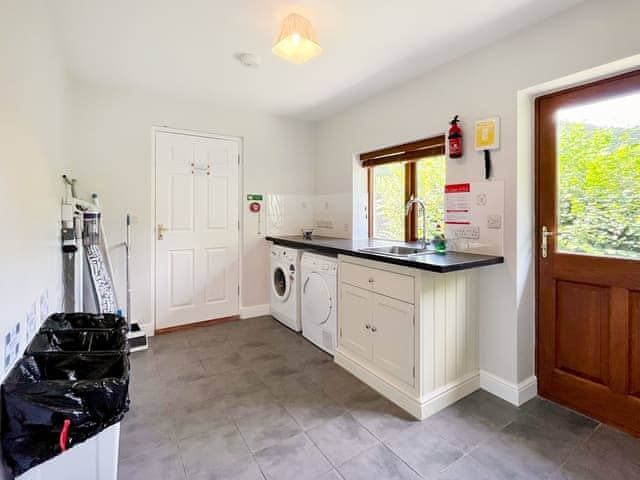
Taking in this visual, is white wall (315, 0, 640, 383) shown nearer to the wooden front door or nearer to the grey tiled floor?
the wooden front door

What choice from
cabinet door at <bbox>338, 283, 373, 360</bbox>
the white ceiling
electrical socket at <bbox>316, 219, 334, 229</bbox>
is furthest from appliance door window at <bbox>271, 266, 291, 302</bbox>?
the white ceiling

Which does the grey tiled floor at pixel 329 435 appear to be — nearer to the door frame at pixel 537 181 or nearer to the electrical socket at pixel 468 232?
the door frame at pixel 537 181

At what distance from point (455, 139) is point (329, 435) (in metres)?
2.07

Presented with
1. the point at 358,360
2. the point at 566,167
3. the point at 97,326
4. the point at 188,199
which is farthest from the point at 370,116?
the point at 97,326

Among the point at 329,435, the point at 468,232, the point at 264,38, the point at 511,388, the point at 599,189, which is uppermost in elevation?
the point at 264,38

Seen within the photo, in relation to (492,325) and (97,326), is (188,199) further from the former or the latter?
(492,325)

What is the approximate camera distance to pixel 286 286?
11.3 ft

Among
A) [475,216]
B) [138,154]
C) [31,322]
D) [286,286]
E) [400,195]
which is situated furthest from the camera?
[286,286]

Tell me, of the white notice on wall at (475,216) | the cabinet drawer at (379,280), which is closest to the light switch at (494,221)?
the white notice on wall at (475,216)

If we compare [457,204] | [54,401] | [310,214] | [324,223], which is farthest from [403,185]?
[54,401]

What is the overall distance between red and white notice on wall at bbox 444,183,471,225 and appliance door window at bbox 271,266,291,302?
1677 millimetres

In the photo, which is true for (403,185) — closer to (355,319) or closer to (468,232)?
(468,232)

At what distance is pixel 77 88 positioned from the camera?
2932 mm

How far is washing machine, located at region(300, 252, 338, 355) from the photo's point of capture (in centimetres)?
276
